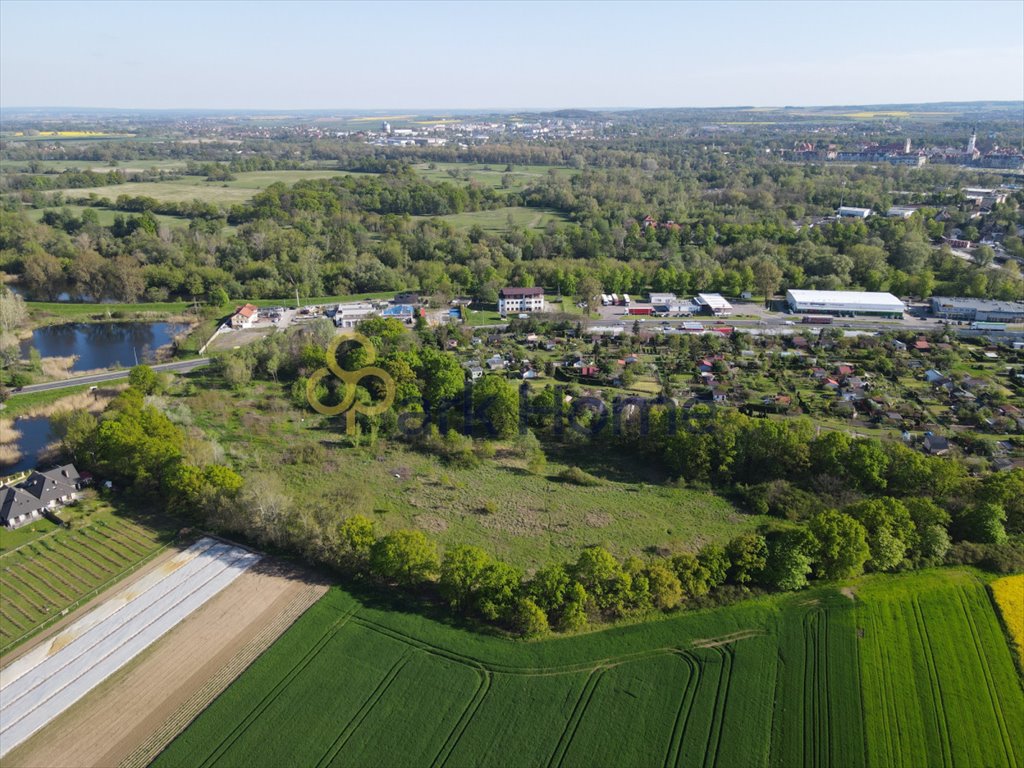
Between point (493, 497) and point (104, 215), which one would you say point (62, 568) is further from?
point (104, 215)

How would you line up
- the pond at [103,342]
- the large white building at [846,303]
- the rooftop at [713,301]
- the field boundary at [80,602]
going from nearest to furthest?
the field boundary at [80,602] < the pond at [103,342] < the large white building at [846,303] < the rooftop at [713,301]

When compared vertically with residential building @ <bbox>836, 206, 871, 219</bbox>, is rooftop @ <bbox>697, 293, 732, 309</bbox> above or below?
below

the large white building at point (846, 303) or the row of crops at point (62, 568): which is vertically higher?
the large white building at point (846, 303)

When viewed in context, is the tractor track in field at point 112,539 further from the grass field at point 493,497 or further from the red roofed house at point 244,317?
the red roofed house at point 244,317

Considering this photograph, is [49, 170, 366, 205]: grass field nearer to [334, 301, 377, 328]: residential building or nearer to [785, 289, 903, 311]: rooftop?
[334, 301, 377, 328]: residential building

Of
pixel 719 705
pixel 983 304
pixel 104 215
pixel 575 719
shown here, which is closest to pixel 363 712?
pixel 575 719

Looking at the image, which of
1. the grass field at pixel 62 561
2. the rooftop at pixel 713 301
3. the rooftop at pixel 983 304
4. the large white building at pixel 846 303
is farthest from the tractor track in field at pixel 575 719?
the rooftop at pixel 983 304

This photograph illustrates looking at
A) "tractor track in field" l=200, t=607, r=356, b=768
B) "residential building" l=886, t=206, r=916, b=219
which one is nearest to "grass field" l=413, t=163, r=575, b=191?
"residential building" l=886, t=206, r=916, b=219
